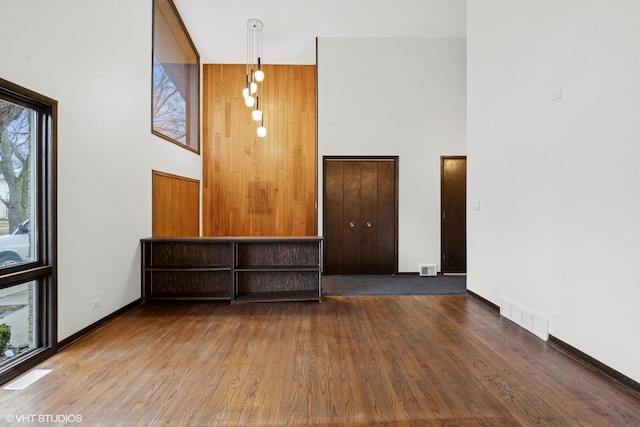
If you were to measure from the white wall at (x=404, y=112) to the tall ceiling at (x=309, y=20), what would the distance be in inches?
9.5

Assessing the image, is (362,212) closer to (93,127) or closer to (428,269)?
(428,269)

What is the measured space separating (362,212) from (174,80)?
3756 millimetres

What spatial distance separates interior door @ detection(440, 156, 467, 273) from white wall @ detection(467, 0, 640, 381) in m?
1.67

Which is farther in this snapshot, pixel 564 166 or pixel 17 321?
pixel 564 166

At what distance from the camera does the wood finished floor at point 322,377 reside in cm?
198

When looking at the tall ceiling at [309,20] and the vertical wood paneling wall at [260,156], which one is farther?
the vertical wood paneling wall at [260,156]

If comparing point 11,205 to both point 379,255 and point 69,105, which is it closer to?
point 69,105

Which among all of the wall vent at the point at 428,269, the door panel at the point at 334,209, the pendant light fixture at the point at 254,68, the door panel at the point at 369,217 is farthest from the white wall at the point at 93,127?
the wall vent at the point at 428,269

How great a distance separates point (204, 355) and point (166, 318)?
120 centimetres

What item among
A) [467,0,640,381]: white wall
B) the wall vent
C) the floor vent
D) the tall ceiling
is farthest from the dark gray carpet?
the tall ceiling

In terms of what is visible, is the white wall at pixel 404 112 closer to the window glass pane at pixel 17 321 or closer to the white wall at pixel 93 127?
the white wall at pixel 93 127

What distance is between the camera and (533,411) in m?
2.01

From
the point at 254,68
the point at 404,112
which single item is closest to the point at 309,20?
the point at 254,68

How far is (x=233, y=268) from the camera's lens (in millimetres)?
4254
